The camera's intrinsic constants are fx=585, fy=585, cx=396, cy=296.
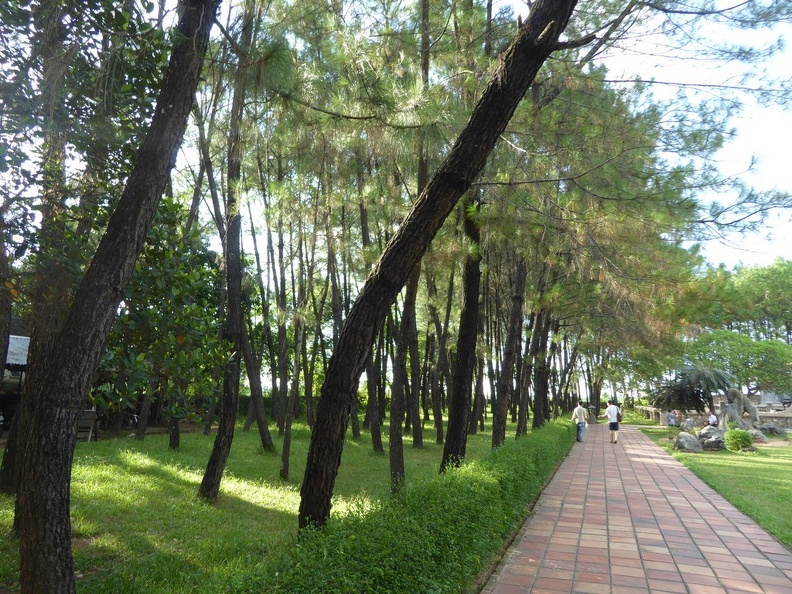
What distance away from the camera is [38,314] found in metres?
4.40

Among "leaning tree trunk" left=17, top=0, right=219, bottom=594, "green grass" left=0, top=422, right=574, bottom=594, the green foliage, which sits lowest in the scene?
"green grass" left=0, top=422, right=574, bottom=594

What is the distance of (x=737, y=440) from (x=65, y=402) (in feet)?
60.8

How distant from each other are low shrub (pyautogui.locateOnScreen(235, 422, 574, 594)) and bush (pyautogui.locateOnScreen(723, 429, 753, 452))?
14.1 metres

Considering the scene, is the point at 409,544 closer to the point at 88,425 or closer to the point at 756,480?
the point at 756,480

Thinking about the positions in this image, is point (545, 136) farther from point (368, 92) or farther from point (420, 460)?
point (420, 460)

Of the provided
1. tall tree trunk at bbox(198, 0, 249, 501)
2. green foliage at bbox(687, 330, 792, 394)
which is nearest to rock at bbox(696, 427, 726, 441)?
green foliage at bbox(687, 330, 792, 394)

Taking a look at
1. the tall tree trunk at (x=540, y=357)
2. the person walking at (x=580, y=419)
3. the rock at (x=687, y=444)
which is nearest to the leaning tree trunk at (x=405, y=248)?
the tall tree trunk at (x=540, y=357)

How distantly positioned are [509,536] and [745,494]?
530 cm

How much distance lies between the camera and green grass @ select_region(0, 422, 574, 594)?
3.27 meters

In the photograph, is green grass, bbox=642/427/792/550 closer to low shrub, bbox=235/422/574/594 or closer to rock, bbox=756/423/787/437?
low shrub, bbox=235/422/574/594

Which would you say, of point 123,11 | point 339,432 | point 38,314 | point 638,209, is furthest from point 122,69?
point 638,209

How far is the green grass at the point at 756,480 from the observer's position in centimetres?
740

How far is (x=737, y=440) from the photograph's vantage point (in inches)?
674

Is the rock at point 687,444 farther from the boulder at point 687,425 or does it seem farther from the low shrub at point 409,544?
the low shrub at point 409,544
